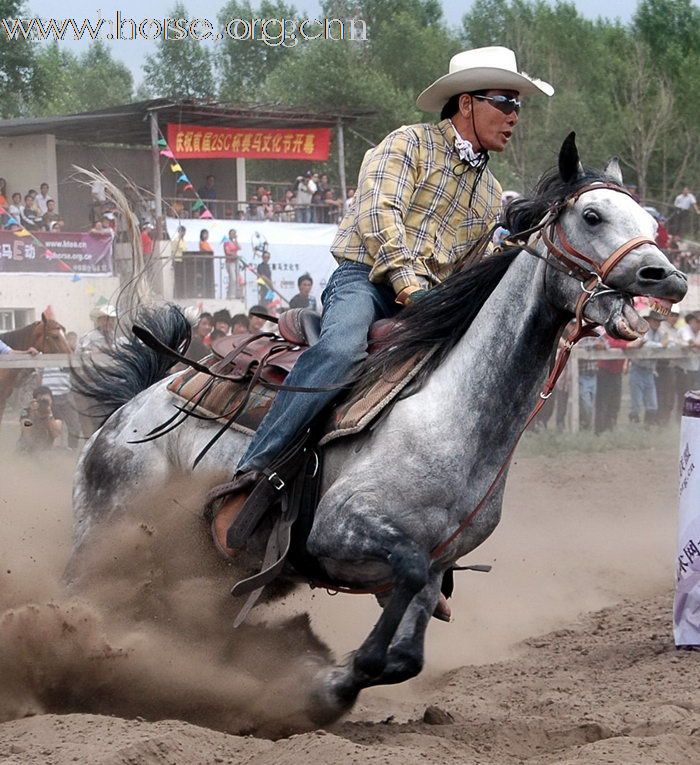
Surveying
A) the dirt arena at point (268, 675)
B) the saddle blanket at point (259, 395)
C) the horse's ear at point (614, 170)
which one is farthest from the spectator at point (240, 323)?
the horse's ear at point (614, 170)

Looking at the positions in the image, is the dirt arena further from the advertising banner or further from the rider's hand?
the rider's hand

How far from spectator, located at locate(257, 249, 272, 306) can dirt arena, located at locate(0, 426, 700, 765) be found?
8726mm

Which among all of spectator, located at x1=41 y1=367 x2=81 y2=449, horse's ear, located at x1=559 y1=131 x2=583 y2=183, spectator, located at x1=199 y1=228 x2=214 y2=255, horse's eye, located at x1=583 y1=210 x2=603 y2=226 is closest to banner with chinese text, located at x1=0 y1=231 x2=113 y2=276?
spectator, located at x1=199 y1=228 x2=214 y2=255

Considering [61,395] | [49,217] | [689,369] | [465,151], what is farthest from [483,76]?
[49,217]

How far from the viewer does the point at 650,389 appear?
15047 mm

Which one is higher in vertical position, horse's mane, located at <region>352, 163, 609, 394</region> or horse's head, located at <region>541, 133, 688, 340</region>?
horse's head, located at <region>541, 133, 688, 340</region>

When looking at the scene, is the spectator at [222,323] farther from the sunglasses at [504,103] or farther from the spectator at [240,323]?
the sunglasses at [504,103]

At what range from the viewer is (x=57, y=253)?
1549 cm

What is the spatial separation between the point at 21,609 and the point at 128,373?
5.59 feet

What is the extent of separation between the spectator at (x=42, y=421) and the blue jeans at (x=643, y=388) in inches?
290

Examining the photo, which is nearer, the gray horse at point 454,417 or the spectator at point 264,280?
the gray horse at point 454,417

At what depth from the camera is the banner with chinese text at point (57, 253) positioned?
1515 centimetres

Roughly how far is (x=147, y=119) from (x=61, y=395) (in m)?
12.5

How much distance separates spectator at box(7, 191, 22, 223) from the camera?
1708 centimetres
